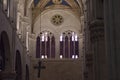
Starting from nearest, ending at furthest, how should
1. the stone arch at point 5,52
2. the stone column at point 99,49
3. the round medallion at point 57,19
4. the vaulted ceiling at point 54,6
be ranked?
the stone column at point 99,49
the stone arch at point 5,52
the vaulted ceiling at point 54,6
the round medallion at point 57,19

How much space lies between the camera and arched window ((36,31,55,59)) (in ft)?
136

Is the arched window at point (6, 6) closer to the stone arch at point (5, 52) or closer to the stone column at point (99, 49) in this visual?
the stone arch at point (5, 52)

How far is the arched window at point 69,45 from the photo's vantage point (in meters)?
41.2

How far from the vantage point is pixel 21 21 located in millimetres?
35438

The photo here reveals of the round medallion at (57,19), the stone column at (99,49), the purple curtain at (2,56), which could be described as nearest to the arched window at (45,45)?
the round medallion at (57,19)

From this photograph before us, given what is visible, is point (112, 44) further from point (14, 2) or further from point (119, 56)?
point (14, 2)

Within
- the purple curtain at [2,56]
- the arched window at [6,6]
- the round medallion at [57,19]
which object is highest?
the round medallion at [57,19]

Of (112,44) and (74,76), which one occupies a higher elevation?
(112,44)

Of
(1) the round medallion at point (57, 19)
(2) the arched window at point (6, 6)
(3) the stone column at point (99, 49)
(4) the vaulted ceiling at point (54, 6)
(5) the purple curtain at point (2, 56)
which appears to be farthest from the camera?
(1) the round medallion at point (57, 19)

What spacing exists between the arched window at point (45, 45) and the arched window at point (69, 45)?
1.10 metres

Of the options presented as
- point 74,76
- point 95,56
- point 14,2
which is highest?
point 14,2

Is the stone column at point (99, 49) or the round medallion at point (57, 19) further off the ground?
the round medallion at point (57, 19)

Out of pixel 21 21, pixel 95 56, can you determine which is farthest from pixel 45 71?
pixel 95 56

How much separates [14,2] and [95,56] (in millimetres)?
13787
